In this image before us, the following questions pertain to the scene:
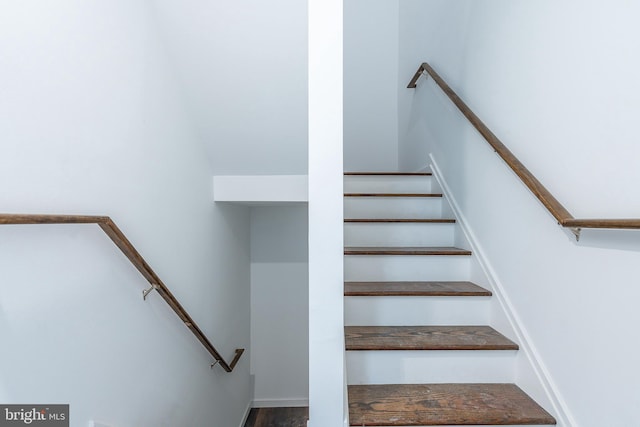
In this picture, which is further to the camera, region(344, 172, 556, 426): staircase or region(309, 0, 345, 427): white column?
region(344, 172, 556, 426): staircase

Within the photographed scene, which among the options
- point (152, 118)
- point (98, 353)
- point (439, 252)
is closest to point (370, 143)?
point (439, 252)

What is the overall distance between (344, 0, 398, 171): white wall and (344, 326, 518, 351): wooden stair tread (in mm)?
2439

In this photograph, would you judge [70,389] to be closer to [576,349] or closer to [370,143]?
[576,349]

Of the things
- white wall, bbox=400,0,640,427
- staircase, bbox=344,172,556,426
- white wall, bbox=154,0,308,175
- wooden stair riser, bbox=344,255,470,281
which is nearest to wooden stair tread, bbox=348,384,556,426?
staircase, bbox=344,172,556,426

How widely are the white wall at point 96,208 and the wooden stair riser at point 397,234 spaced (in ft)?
3.43

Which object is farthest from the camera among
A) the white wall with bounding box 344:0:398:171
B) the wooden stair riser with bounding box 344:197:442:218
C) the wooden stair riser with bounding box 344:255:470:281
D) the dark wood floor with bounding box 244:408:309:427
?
the white wall with bounding box 344:0:398:171

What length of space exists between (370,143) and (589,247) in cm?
290

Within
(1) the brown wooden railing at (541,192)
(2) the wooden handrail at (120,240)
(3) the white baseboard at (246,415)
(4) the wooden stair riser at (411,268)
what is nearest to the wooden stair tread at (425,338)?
(4) the wooden stair riser at (411,268)

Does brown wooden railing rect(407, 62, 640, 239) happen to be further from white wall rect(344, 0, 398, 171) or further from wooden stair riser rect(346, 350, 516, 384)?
white wall rect(344, 0, 398, 171)

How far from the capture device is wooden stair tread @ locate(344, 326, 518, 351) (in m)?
1.55

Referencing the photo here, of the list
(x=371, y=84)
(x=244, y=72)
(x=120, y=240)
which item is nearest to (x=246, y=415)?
(x=120, y=240)

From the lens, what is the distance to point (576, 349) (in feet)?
3.94

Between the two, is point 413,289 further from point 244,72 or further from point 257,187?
point 244,72

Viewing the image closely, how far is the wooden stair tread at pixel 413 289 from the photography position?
1.77m
